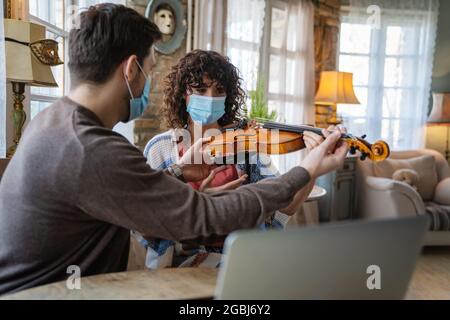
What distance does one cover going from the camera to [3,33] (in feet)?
5.25

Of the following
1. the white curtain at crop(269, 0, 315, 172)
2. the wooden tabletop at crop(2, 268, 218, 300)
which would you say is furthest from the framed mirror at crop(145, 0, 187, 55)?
the wooden tabletop at crop(2, 268, 218, 300)

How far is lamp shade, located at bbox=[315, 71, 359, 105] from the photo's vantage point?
13.2 feet

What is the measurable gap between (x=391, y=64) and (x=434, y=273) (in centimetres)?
259

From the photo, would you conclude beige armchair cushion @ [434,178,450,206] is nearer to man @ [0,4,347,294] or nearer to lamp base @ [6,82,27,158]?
man @ [0,4,347,294]

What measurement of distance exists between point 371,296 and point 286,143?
2.60ft

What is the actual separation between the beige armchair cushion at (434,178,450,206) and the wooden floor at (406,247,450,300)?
0.40 m

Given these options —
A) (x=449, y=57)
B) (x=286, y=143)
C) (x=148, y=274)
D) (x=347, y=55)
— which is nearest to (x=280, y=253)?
(x=148, y=274)

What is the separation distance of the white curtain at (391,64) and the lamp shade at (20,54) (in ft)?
12.3

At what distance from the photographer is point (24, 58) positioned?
1657mm

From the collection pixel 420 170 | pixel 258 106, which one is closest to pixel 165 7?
pixel 258 106

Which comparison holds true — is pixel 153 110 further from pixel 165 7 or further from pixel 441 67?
pixel 441 67

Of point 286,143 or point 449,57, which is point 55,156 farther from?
point 449,57

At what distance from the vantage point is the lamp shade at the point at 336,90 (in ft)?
13.2

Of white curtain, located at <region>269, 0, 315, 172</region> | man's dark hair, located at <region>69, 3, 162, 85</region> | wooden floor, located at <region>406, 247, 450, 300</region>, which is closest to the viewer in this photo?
man's dark hair, located at <region>69, 3, 162, 85</region>
